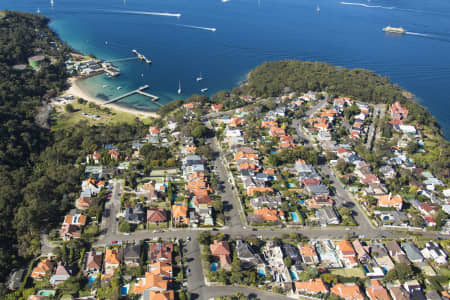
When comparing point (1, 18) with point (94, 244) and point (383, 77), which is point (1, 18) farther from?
point (383, 77)

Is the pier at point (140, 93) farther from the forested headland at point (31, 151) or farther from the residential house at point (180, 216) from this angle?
the residential house at point (180, 216)

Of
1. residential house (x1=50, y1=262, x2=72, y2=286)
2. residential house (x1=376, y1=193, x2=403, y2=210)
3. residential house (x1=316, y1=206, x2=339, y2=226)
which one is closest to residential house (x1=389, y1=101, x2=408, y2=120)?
residential house (x1=376, y1=193, x2=403, y2=210)

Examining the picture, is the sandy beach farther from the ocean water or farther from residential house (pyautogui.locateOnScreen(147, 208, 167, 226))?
residential house (pyautogui.locateOnScreen(147, 208, 167, 226))

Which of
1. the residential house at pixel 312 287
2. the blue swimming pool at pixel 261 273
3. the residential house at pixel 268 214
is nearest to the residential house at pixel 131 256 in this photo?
the blue swimming pool at pixel 261 273

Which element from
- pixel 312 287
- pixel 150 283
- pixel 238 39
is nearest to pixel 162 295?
pixel 150 283

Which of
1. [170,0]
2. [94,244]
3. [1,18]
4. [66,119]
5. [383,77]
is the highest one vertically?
[170,0]

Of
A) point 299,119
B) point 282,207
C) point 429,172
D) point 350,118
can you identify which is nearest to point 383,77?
point 350,118
